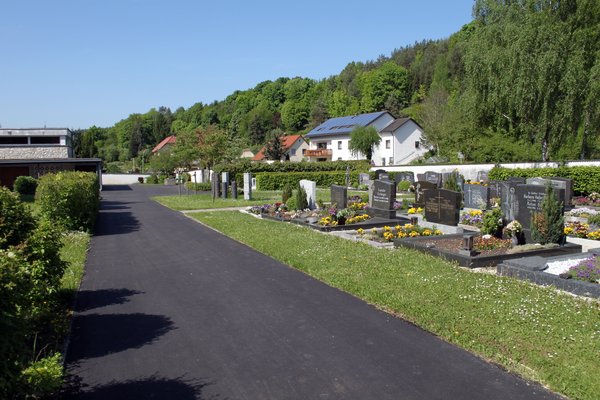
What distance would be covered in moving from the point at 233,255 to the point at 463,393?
27.7 feet

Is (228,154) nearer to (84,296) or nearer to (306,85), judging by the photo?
(84,296)

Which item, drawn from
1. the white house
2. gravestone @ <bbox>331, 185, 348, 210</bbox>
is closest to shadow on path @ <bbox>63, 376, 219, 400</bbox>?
gravestone @ <bbox>331, 185, 348, 210</bbox>

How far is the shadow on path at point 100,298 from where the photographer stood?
845 centimetres

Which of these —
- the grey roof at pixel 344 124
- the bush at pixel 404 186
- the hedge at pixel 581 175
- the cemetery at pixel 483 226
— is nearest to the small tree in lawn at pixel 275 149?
the grey roof at pixel 344 124

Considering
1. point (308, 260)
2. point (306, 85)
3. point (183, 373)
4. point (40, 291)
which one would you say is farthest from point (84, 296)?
point (306, 85)

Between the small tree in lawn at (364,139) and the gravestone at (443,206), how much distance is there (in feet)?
139

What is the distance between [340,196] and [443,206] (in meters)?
5.00

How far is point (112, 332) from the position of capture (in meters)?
7.10

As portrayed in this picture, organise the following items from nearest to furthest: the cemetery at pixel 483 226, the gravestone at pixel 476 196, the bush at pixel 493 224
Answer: the cemetery at pixel 483 226
the bush at pixel 493 224
the gravestone at pixel 476 196

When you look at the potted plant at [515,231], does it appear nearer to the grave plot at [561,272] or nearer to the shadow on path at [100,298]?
the grave plot at [561,272]

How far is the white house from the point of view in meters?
60.3

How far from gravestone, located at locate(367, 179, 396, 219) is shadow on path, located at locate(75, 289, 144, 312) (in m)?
11.2

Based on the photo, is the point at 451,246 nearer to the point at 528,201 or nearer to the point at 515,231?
the point at 515,231

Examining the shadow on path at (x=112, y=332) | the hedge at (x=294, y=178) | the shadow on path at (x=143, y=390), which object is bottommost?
the shadow on path at (x=143, y=390)
